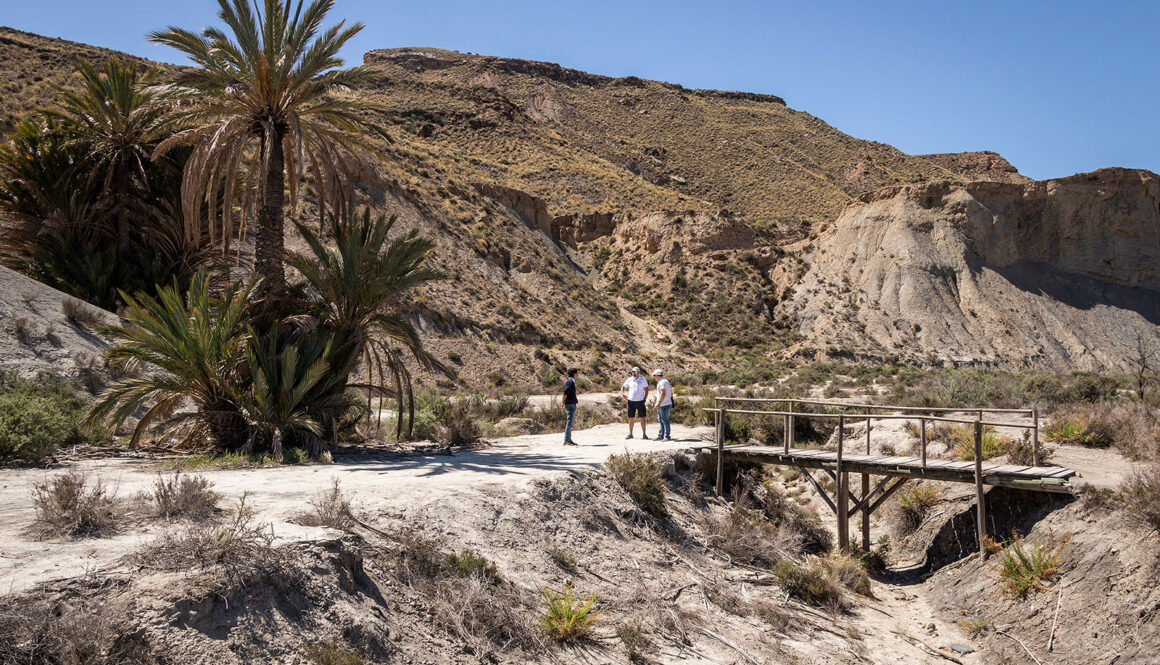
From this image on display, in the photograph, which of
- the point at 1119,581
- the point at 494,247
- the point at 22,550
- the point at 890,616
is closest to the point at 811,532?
the point at 890,616

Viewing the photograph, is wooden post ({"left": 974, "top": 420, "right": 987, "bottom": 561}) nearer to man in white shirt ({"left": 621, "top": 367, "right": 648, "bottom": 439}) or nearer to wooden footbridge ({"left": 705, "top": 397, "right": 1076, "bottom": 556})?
wooden footbridge ({"left": 705, "top": 397, "right": 1076, "bottom": 556})

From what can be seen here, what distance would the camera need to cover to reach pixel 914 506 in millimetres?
14148

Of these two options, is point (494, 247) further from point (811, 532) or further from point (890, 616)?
point (890, 616)

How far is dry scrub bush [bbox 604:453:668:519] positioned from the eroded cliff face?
119ft

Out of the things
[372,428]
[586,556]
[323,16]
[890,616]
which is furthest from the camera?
[372,428]

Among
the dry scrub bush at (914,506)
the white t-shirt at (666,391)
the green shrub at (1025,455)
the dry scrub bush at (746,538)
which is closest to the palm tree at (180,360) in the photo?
the dry scrub bush at (746,538)

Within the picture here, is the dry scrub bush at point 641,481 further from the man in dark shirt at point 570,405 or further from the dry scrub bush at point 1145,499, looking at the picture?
the dry scrub bush at point 1145,499

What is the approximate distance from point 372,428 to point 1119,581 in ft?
42.4

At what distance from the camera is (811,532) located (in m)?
13.8

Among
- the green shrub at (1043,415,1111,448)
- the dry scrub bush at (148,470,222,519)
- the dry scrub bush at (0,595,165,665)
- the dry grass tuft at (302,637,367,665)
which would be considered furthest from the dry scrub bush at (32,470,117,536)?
the green shrub at (1043,415,1111,448)

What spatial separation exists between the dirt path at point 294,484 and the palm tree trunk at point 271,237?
10.1 ft

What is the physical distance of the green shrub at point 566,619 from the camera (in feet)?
24.3

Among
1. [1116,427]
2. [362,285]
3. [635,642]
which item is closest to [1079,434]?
[1116,427]

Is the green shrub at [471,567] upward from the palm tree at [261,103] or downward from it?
downward
